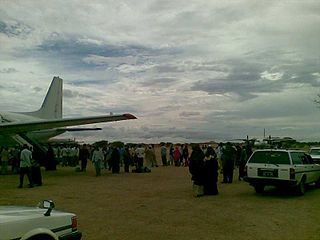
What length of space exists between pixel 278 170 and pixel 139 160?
12.8 metres

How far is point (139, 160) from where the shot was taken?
25641mm

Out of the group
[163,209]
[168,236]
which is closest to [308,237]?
[168,236]

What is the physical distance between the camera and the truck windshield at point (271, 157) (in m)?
14.3

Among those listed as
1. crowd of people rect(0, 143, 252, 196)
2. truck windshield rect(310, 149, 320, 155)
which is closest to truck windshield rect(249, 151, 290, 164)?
crowd of people rect(0, 143, 252, 196)

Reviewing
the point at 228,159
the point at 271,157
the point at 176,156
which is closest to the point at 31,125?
the point at 176,156

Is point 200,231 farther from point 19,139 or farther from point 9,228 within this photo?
point 19,139

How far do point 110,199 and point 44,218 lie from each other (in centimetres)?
853

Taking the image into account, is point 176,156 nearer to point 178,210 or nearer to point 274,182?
point 274,182

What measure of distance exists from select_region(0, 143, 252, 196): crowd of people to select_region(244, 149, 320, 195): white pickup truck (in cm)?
129

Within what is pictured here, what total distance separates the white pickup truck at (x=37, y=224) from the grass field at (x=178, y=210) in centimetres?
281

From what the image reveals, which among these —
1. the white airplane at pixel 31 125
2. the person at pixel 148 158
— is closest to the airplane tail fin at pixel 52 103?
the white airplane at pixel 31 125

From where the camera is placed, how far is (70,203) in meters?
12.7

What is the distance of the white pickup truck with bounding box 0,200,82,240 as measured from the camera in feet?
14.6

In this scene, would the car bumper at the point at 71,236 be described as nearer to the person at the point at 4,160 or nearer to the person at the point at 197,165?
the person at the point at 197,165
